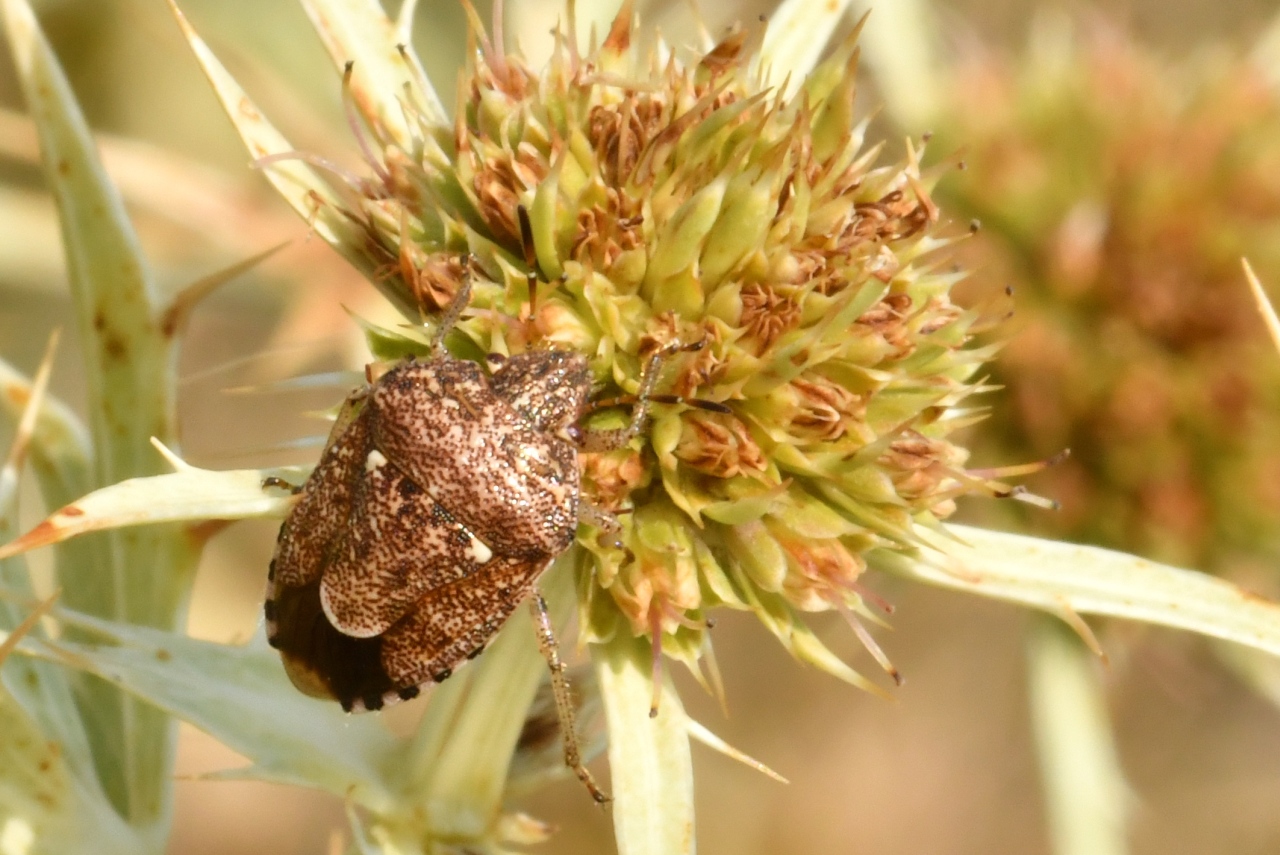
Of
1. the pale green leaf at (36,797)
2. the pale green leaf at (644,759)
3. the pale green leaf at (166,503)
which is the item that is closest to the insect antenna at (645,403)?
the pale green leaf at (644,759)

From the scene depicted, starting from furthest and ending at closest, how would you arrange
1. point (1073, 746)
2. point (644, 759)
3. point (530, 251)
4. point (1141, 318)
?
point (1141, 318) → point (1073, 746) → point (530, 251) → point (644, 759)

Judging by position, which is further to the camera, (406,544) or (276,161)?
(276,161)

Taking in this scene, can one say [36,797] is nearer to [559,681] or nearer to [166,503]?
[166,503]

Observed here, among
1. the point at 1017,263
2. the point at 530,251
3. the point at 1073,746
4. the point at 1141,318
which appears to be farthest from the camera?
the point at 1017,263

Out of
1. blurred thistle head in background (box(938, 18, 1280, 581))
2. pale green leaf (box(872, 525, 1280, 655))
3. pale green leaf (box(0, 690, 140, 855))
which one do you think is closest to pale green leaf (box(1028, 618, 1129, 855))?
blurred thistle head in background (box(938, 18, 1280, 581))

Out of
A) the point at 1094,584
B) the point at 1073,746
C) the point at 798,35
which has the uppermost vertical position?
the point at 798,35

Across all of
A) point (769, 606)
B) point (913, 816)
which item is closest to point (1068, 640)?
point (769, 606)

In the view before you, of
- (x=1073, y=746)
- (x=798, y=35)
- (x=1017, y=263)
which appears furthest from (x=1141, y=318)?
(x=798, y=35)

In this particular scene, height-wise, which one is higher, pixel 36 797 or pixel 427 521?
pixel 427 521
